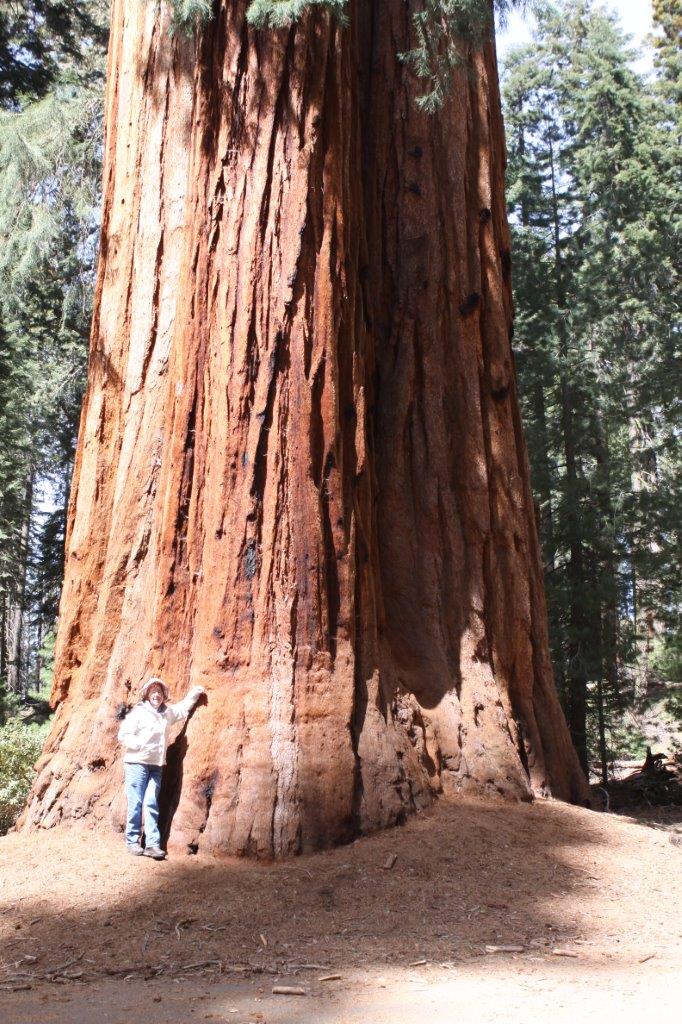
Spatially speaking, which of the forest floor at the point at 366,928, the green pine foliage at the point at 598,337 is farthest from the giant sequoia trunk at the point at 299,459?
the green pine foliage at the point at 598,337

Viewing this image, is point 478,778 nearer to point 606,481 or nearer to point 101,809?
point 101,809

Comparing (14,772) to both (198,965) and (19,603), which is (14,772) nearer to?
(198,965)

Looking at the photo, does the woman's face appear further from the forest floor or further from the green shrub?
the green shrub

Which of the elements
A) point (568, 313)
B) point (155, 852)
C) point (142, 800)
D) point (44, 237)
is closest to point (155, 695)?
point (142, 800)

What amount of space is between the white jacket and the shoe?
0.55m

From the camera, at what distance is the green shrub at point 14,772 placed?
36.2ft

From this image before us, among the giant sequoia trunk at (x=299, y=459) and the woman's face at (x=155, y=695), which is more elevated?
the giant sequoia trunk at (x=299, y=459)

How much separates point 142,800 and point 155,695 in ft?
2.28

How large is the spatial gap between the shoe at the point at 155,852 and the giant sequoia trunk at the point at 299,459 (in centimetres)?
21

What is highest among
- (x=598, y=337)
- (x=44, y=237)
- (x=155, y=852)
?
(x=598, y=337)

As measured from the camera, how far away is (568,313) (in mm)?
18391

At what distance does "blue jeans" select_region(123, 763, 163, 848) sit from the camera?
6.56 m

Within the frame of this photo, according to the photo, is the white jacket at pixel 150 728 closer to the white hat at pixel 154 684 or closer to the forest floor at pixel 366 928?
the white hat at pixel 154 684

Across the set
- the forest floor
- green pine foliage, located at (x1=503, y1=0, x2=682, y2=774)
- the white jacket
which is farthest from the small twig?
green pine foliage, located at (x1=503, y1=0, x2=682, y2=774)
